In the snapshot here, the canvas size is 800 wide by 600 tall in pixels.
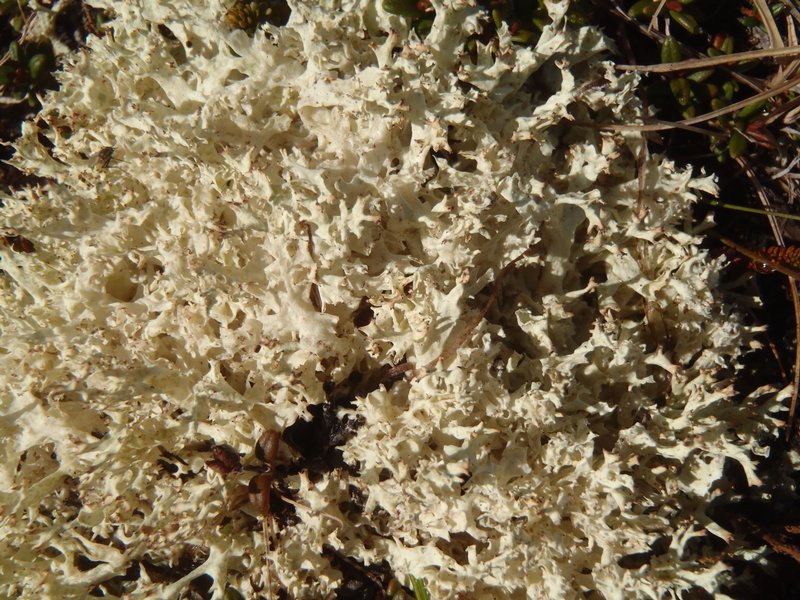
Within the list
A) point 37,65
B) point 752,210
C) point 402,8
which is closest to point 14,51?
point 37,65

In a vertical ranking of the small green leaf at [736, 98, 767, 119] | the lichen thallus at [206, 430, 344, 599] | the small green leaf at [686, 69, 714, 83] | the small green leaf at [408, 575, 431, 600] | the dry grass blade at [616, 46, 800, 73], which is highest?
the dry grass blade at [616, 46, 800, 73]

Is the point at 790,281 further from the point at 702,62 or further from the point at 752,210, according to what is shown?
the point at 702,62

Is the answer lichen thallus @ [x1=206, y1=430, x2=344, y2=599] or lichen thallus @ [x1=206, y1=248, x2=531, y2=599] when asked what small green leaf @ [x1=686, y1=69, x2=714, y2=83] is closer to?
lichen thallus @ [x1=206, y1=248, x2=531, y2=599]

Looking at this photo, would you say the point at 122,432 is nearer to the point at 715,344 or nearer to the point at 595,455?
the point at 595,455

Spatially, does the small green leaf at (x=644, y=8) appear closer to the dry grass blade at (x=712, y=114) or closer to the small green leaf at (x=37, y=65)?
the dry grass blade at (x=712, y=114)

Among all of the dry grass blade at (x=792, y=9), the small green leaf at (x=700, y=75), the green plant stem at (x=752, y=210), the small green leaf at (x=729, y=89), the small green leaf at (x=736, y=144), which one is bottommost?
the green plant stem at (x=752, y=210)

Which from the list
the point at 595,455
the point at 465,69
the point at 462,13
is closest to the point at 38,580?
the point at 595,455

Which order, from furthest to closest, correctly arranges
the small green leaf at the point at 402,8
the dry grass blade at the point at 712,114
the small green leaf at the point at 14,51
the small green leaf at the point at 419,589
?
the small green leaf at the point at 14,51
the dry grass blade at the point at 712,114
the small green leaf at the point at 402,8
the small green leaf at the point at 419,589

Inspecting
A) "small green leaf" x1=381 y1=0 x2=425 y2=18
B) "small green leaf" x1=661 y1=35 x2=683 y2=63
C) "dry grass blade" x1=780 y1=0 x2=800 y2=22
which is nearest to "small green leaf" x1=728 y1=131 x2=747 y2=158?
"small green leaf" x1=661 y1=35 x2=683 y2=63

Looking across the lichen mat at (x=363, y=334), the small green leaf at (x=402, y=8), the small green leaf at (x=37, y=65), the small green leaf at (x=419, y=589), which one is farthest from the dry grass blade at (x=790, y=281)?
the small green leaf at (x=37, y=65)
